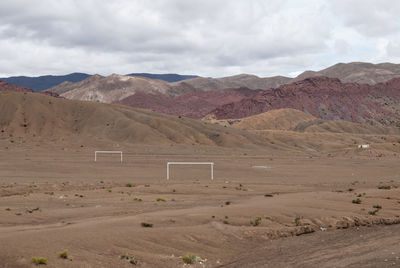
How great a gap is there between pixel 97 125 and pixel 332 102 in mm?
110853

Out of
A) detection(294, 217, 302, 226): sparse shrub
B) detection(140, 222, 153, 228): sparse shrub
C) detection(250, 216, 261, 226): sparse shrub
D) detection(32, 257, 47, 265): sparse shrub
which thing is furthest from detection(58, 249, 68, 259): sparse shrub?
detection(294, 217, 302, 226): sparse shrub

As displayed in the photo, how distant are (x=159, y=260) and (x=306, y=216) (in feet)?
31.2

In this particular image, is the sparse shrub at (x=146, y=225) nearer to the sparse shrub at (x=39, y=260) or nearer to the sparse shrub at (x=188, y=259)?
the sparse shrub at (x=188, y=259)

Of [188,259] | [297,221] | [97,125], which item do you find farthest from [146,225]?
[97,125]

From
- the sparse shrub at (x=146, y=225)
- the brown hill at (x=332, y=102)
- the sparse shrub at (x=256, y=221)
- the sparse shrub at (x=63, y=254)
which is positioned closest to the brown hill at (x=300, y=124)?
the brown hill at (x=332, y=102)

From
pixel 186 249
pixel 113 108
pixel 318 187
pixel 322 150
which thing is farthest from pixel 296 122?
pixel 186 249

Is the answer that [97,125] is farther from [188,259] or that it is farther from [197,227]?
[188,259]

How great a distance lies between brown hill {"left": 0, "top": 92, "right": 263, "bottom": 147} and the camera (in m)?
90.4

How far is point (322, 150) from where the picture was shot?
10194cm

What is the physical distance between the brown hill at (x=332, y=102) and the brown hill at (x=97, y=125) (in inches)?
3196

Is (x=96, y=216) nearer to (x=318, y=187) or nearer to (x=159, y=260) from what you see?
(x=159, y=260)

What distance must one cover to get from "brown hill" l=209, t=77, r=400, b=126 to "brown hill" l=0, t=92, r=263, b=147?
81174 mm

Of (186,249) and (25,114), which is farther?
(25,114)

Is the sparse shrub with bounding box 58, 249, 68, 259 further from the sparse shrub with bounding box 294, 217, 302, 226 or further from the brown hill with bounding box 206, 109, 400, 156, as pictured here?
the brown hill with bounding box 206, 109, 400, 156
